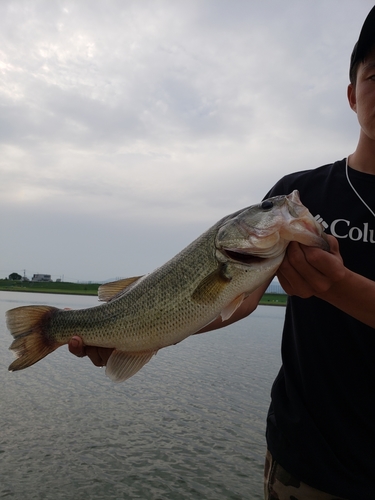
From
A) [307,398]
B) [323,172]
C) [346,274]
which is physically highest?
[323,172]

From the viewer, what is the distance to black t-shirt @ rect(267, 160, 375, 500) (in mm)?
2559

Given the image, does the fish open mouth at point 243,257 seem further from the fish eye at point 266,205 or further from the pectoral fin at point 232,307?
the fish eye at point 266,205

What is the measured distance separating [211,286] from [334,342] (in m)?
0.96

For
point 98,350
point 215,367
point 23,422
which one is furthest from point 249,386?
point 98,350

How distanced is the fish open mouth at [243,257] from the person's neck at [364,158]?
3.44ft

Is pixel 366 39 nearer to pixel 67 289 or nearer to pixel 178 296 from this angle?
pixel 178 296

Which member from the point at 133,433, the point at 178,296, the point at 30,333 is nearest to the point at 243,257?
the point at 178,296

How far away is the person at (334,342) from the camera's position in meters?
2.38

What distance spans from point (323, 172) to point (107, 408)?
1090cm

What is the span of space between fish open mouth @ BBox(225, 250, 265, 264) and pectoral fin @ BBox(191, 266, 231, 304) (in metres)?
0.11

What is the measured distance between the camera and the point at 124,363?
3.54 metres

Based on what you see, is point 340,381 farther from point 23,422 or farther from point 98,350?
point 23,422

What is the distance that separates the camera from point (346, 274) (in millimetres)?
2260

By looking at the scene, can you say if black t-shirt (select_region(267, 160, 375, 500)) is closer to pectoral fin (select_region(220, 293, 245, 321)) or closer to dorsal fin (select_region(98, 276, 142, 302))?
pectoral fin (select_region(220, 293, 245, 321))
